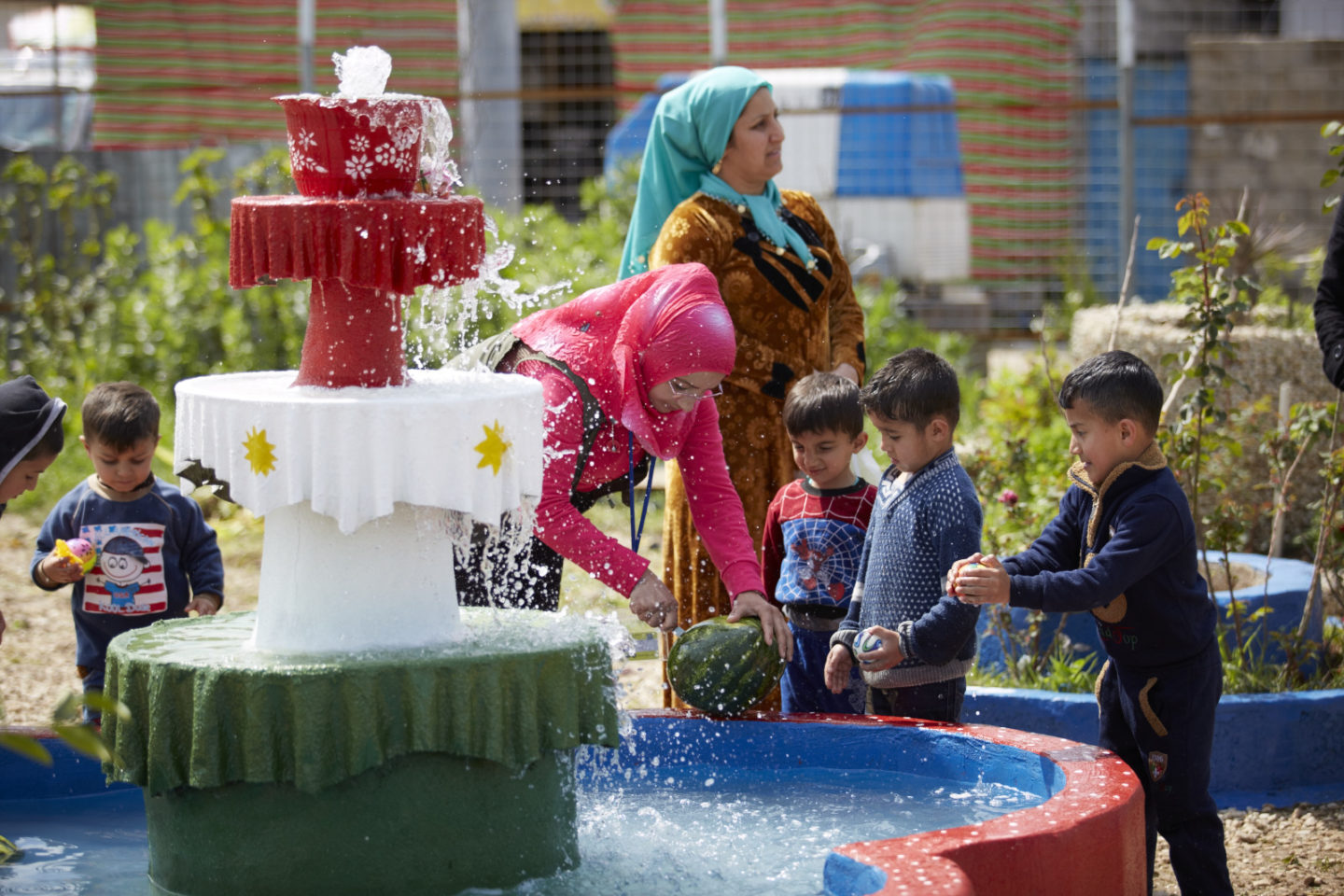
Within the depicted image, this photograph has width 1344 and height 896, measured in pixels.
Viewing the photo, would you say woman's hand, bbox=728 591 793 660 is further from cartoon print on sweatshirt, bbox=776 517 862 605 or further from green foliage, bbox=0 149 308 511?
green foliage, bbox=0 149 308 511

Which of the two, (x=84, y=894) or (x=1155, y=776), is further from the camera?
(x=1155, y=776)

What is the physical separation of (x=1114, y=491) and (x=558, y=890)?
5.84 ft

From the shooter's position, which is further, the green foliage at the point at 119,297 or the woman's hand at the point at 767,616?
the green foliage at the point at 119,297

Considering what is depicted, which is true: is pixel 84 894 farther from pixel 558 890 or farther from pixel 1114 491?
pixel 1114 491

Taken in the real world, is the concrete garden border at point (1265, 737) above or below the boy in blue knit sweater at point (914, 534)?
below

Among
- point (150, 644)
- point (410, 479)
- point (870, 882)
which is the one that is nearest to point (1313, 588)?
point (870, 882)

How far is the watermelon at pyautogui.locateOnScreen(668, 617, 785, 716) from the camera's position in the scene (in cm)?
445

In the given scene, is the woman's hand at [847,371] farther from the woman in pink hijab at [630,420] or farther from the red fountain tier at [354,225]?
the red fountain tier at [354,225]

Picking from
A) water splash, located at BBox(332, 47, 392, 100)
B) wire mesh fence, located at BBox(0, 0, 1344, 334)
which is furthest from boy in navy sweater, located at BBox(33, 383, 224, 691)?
wire mesh fence, located at BBox(0, 0, 1344, 334)

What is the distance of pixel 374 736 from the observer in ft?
11.4

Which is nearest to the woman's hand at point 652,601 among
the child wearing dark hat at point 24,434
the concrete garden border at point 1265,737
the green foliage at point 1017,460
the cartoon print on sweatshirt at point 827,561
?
the cartoon print on sweatshirt at point 827,561

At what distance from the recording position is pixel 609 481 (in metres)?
4.74

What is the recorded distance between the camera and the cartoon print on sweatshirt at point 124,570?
5.24 m

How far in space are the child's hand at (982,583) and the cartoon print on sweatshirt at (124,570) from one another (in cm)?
280
